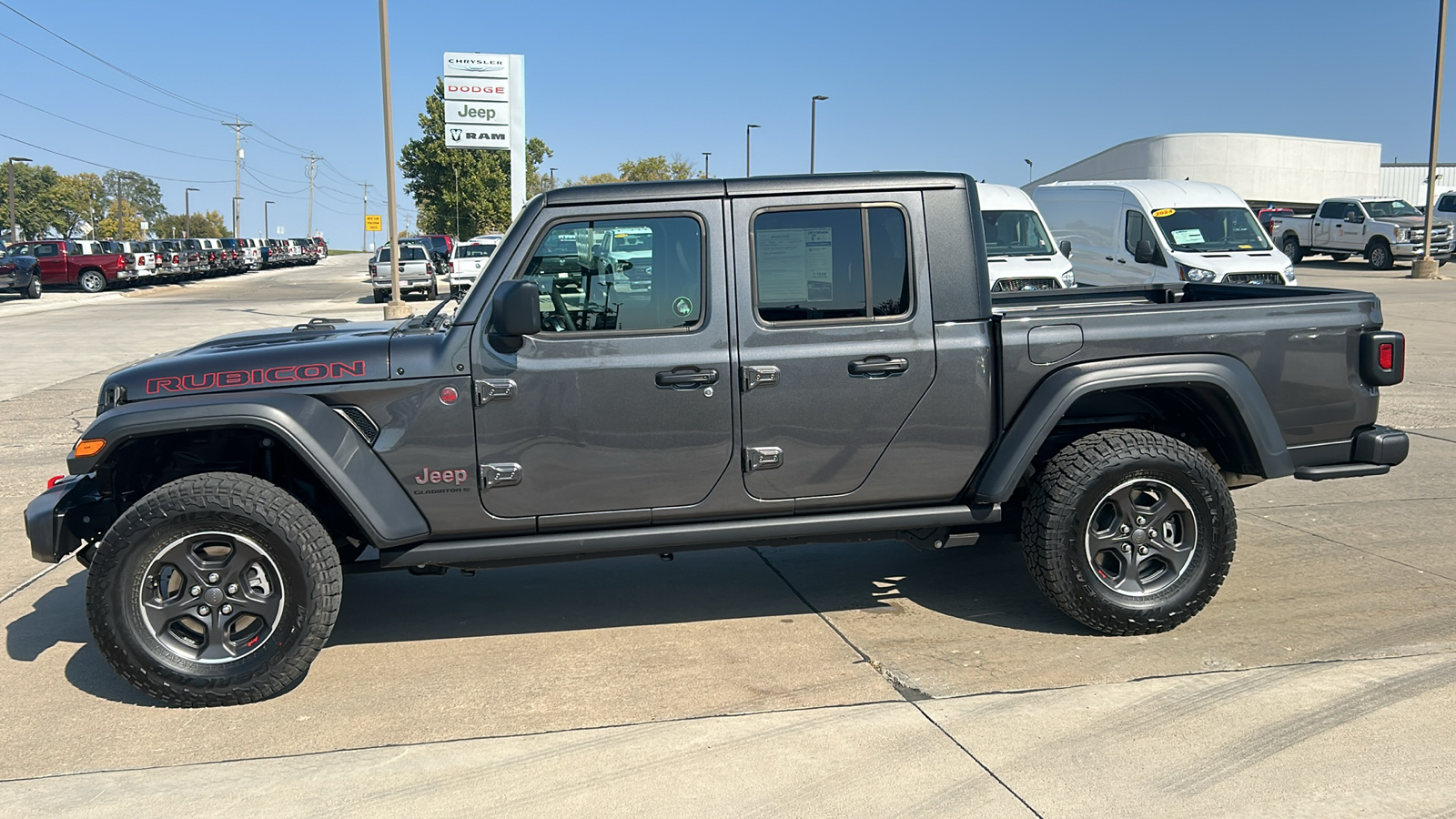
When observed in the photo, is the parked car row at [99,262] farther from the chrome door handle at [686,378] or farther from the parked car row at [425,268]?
the chrome door handle at [686,378]

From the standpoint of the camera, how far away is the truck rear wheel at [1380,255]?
3155cm

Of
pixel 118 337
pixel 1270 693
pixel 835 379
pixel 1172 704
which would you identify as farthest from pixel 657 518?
pixel 118 337

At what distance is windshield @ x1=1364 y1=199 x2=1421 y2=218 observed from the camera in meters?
32.0

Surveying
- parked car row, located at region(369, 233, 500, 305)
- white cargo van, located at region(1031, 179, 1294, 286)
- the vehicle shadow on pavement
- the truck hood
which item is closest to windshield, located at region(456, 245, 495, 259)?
parked car row, located at region(369, 233, 500, 305)

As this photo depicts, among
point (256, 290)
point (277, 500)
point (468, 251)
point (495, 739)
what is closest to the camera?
point (495, 739)

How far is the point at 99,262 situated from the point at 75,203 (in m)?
96.0

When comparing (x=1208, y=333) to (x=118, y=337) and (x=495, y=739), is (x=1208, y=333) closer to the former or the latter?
(x=495, y=739)

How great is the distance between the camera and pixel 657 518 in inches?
182

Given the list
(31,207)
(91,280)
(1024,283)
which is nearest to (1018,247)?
(1024,283)

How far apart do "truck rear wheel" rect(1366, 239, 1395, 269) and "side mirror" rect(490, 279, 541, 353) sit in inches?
1308

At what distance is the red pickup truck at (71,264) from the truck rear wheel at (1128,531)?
39292mm

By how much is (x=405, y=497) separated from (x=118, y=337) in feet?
64.5

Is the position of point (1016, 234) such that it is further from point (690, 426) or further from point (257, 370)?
point (257, 370)

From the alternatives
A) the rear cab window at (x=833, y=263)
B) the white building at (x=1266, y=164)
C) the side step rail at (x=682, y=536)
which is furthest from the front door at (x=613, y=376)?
the white building at (x=1266, y=164)
